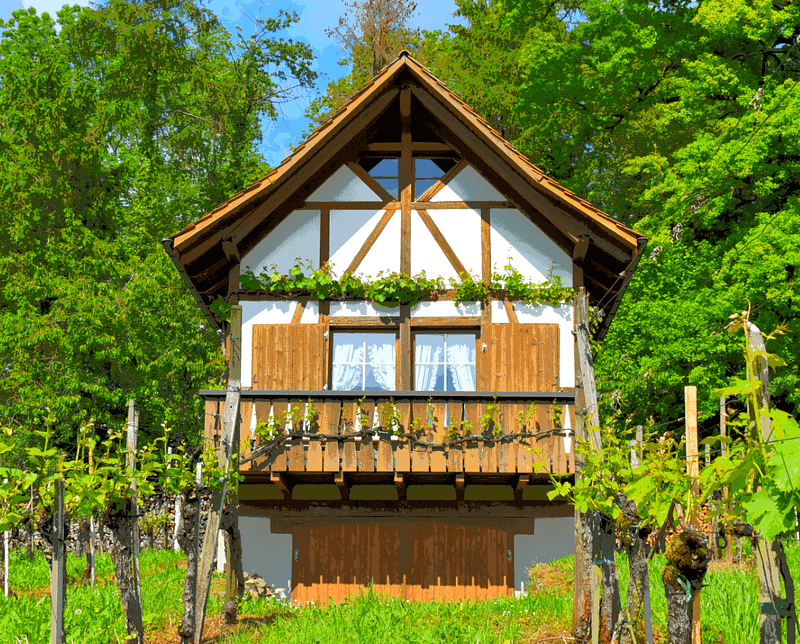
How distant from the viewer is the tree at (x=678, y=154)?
17422 mm

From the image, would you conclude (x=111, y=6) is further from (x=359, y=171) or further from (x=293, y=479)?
(x=293, y=479)

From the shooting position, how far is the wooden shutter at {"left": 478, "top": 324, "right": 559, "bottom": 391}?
1216 cm

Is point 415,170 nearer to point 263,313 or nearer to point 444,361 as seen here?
point 444,361

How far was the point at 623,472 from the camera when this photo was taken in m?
7.13

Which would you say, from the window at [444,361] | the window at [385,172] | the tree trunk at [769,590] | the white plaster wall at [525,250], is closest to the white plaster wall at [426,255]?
the white plaster wall at [525,250]

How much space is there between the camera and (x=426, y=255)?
12.9m

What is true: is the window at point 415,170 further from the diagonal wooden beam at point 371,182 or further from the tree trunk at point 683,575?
the tree trunk at point 683,575

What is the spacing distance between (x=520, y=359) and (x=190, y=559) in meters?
5.85

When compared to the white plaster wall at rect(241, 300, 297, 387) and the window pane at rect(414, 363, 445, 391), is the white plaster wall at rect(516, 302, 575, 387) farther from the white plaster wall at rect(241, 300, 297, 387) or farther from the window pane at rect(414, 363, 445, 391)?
the white plaster wall at rect(241, 300, 297, 387)

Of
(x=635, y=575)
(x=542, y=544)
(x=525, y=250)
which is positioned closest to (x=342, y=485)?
(x=542, y=544)

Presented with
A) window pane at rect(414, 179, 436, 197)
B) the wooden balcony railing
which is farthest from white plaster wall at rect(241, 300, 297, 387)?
window pane at rect(414, 179, 436, 197)

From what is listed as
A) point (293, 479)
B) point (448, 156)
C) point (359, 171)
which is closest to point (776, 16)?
point (448, 156)

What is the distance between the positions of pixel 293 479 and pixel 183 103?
17.8m

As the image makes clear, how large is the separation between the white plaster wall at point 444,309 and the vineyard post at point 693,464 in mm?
5299
